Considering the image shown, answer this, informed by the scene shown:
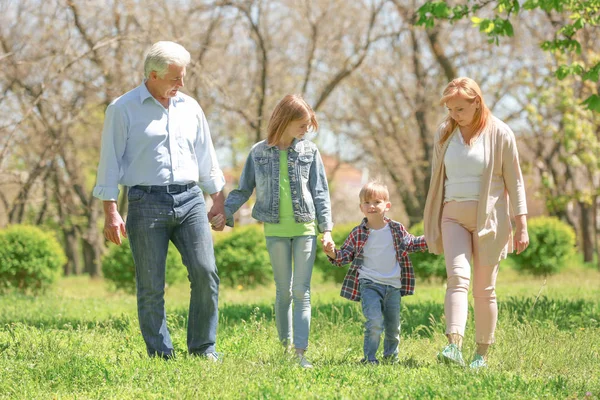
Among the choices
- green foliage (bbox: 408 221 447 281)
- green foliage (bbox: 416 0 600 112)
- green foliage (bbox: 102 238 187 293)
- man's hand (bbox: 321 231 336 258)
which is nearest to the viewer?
man's hand (bbox: 321 231 336 258)

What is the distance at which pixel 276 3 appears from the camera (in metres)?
21.8

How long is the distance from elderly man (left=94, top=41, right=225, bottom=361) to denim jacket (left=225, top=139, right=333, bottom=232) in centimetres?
42

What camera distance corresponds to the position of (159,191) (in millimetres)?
5391

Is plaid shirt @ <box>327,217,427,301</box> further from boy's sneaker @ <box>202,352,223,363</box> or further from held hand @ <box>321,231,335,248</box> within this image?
boy's sneaker @ <box>202,352,223,363</box>

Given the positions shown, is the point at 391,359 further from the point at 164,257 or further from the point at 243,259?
the point at 243,259

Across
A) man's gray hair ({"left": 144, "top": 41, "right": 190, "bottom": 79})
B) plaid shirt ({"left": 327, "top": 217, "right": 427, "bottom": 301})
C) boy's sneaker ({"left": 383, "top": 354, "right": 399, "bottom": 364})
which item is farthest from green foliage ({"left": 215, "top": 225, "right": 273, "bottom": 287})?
man's gray hair ({"left": 144, "top": 41, "right": 190, "bottom": 79})

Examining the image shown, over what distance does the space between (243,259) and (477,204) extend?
11.4m

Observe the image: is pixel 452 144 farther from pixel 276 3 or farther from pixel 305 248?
pixel 276 3

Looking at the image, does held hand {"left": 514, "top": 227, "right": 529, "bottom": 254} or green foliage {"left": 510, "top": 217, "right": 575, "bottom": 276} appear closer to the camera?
held hand {"left": 514, "top": 227, "right": 529, "bottom": 254}

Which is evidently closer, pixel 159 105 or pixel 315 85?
pixel 159 105

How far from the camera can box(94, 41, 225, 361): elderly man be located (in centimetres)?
534

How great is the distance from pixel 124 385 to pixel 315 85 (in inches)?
782

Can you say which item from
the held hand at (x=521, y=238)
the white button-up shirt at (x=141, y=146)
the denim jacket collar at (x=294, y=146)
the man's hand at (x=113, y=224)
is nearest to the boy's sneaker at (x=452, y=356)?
the held hand at (x=521, y=238)

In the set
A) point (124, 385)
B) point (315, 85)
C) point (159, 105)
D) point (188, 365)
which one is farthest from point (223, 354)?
point (315, 85)
